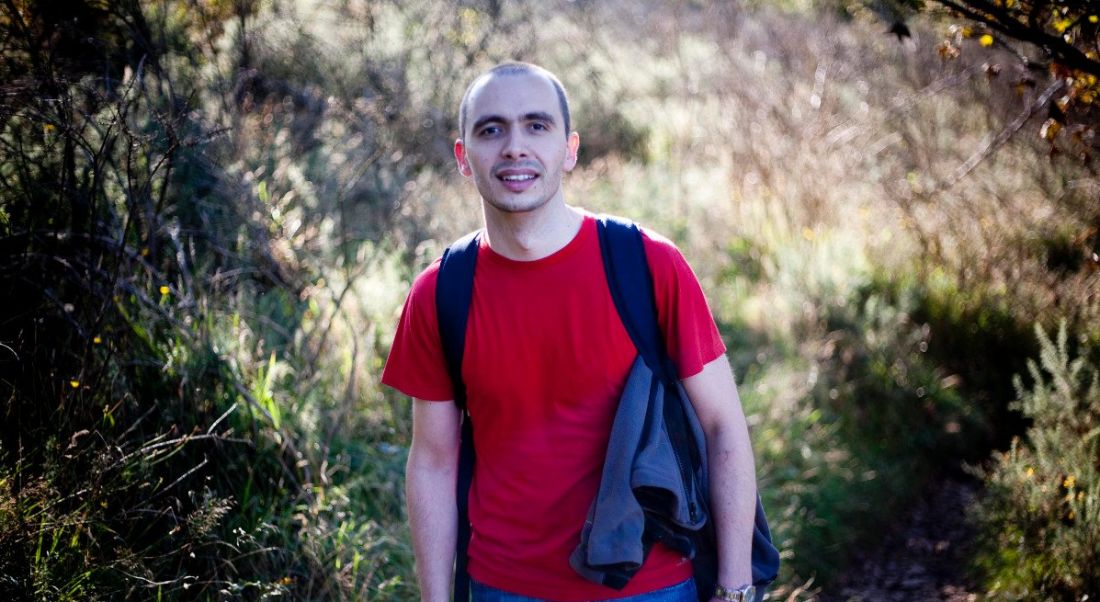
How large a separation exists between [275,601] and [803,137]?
20.0 feet

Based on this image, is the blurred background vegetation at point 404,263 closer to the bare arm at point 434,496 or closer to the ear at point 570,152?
the bare arm at point 434,496

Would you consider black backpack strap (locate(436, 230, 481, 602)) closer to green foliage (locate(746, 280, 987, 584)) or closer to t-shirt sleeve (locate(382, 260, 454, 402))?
t-shirt sleeve (locate(382, 260, 454, 402))

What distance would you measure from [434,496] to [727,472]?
2.56 ft

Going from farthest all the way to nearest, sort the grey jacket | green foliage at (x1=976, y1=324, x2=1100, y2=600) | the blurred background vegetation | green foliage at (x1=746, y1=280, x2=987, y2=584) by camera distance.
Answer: green foliage at (x1=746, y1=280, x2=987, y2=584) < green foliage at (x1=976, y1=324, x2=1100, y2=600) < the blurred background vegetation < the grey jacket

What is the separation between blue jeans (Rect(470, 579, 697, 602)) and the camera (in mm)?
2320

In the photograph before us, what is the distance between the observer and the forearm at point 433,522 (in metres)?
2.54

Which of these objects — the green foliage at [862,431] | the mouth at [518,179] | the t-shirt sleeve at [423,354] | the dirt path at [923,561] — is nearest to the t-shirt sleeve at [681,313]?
the mouth at [518,179]

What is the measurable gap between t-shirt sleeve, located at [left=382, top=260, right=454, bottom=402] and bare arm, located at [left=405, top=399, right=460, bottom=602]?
60mm

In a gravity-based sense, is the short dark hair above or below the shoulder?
above

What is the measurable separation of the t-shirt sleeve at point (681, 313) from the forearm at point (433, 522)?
0.71m

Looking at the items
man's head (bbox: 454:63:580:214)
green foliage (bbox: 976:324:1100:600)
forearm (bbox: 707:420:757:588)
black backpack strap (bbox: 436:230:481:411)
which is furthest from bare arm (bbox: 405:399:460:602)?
green foliage (bbox: 976:324:1100:600)

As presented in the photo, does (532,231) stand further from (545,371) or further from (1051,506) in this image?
(1051,506)

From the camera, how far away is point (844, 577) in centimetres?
529

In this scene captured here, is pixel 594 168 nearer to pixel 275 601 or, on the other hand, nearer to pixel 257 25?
pixel 257 25
